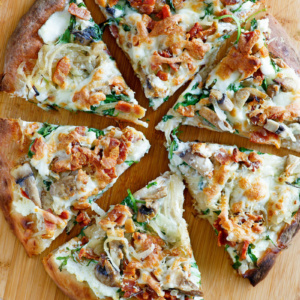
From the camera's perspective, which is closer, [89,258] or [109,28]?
Result: [89,258]

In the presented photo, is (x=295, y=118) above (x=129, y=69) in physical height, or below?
below

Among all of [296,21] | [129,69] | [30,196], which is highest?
[296,21]

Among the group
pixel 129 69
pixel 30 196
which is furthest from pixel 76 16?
pixel 30 196

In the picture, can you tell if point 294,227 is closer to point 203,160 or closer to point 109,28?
point 203,160

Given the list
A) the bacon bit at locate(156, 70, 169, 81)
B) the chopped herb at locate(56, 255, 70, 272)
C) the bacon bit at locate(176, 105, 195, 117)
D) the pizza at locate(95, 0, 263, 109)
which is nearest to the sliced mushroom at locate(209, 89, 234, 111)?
the bacon bit at locate(176, 105, 195, 117)

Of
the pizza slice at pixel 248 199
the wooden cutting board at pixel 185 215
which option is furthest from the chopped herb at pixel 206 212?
the wooden cutting board at pixel 185 215

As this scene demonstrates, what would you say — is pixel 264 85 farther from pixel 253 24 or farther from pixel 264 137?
pixel 253 24

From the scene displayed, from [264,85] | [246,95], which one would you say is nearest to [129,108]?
[246,95]
